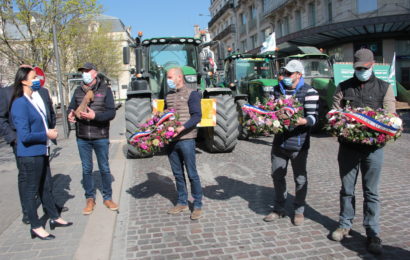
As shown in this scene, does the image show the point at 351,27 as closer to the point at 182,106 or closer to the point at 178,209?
the point at 182,106

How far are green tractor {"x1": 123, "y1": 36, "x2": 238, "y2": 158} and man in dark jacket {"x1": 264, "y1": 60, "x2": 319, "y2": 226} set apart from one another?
3.89 metres

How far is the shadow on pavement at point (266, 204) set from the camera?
3332 millimetres

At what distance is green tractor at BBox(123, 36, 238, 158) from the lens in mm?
8016

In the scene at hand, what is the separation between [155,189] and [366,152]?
3445 mm

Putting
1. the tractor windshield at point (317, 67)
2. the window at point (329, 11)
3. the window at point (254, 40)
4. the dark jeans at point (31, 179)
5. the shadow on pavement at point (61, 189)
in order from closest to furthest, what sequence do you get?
the dark jeans at point (31, 179) → the shadow on pavement at point (61, 189) → the tractor windshield at point (317, 67) → the window at point (329, 11) → the window at point (254, 40)

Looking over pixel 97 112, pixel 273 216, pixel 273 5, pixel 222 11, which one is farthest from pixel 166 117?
pixel 222 11

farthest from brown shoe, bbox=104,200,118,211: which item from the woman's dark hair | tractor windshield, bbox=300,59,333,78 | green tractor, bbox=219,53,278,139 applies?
tractor windshield, bbox=300,59,333,78

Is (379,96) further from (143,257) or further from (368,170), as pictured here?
(143,257)

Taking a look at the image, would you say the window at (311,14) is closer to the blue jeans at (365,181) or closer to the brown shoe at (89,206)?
the blue jeans at (365,181)

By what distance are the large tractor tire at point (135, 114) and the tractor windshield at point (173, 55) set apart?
1.51 meters

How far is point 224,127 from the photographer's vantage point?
8.01m

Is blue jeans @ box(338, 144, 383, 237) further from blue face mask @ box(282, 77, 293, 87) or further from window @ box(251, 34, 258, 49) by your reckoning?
window @ box(251, 34, 258, 49)

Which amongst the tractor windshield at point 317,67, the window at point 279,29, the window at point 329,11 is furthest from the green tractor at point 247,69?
the window at point 279,29

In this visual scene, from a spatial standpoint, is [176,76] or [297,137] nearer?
[297,137]
